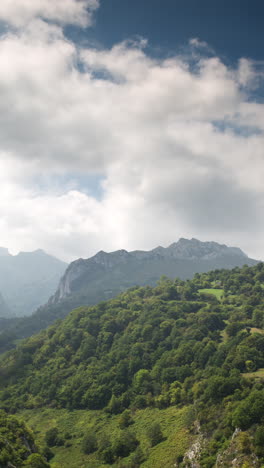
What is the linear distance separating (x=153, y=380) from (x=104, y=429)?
25.1m

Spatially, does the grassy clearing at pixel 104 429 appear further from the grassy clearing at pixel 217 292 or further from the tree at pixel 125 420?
the grassy clearing at pixel 217 292

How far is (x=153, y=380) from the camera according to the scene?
11012 centimetres

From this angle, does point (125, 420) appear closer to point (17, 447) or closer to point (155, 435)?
point (155, 435)

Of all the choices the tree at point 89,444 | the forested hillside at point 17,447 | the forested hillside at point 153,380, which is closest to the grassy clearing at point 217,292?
the forested hillside at point 153,380

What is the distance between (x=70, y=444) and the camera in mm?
88250

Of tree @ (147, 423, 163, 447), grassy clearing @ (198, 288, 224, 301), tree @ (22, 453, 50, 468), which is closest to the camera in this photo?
tree @ (22, 453, 50, 468)

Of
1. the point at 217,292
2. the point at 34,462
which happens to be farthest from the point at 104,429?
the point at 217,292

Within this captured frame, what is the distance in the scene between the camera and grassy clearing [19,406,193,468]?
67.2 m

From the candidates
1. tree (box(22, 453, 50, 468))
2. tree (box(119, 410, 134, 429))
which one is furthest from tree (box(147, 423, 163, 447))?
tree (box(22, 453, 50, 468))

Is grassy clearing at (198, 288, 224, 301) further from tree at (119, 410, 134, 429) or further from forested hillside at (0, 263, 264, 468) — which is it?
tree at (119, 410, 134, 429)

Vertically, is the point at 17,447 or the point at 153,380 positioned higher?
the point at 153,380

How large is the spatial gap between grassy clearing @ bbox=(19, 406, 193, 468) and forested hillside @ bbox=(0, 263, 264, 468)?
0.38 m

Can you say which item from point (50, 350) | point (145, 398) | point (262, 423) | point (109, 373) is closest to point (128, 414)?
point (145, 398)

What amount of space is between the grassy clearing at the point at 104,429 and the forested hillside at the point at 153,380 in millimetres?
383
